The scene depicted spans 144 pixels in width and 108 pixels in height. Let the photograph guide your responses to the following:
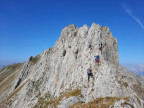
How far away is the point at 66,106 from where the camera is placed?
116 ft

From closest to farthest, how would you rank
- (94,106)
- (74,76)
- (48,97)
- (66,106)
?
(94,106), (66,106), (74,76), (48,97)

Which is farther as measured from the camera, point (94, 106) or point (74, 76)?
point (74, 76)

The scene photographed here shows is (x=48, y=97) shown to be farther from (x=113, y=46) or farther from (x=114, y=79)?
(x=113, y=46)

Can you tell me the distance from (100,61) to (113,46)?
72.3 ft

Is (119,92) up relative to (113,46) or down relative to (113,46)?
down

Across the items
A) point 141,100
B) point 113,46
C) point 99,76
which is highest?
point 113,46

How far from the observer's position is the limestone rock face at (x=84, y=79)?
1522 inches

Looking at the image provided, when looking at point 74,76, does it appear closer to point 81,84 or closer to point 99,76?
point 81,84

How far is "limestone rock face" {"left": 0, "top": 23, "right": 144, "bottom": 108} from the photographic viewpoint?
38656 millimetres

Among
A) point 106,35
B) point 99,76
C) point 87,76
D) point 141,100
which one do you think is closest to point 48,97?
point 87,76

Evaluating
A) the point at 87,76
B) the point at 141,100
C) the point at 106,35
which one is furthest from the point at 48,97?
the point at 106,35

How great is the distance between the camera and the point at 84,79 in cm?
4644

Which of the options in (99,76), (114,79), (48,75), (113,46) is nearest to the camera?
(114,79)

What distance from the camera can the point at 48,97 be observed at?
58.6 meters
